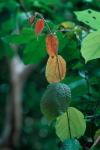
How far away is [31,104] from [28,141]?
2.20 ft

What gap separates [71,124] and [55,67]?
0.11 meters

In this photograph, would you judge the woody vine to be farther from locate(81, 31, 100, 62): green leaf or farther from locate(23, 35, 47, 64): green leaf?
locate(23, 35, 47, 64): green leaf

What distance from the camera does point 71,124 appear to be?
0.75 m

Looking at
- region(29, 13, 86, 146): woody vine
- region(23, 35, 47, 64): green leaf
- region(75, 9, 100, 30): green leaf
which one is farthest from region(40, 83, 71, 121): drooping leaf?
region(23, 35, 47, 64): green leaf

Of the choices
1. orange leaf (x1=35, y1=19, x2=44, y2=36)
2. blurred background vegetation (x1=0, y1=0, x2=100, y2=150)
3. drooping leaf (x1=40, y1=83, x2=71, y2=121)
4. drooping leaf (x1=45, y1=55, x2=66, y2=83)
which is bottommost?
blurred background vegetation (x1=0, y1=0, x2=100, y2=150)

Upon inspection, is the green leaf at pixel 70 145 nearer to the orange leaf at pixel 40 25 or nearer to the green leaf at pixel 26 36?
the orange leaf at pixel 40 25

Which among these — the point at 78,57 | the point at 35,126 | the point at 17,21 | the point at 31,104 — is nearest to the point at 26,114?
the point at 35,126

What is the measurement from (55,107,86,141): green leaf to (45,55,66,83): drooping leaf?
6cm

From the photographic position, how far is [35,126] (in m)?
4.88

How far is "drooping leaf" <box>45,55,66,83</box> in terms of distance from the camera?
0.71 metres

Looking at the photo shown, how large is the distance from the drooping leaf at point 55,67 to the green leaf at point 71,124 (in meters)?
0.06

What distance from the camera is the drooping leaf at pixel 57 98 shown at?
70 cm

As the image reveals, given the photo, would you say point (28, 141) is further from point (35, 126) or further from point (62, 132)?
point (62, 132)

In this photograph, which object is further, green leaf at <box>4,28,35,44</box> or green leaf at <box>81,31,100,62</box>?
green leaf at <box>4,28,35,44</box>
